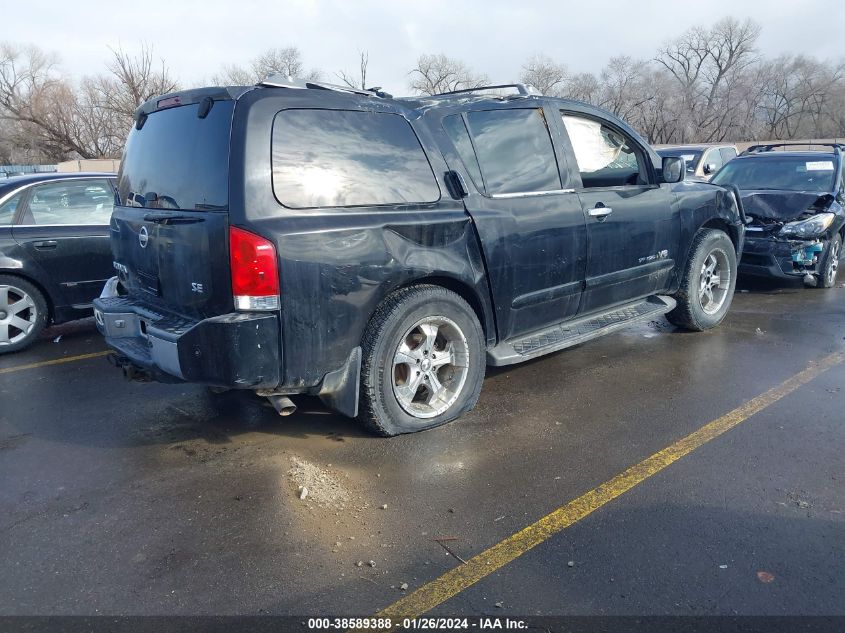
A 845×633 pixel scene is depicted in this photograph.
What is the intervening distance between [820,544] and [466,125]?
2.96 m

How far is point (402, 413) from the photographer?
402cm

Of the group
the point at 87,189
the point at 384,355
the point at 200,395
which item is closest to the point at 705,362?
the point at 384,355

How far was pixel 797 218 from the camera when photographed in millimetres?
8062

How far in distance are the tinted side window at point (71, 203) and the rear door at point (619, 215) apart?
4.52 metres

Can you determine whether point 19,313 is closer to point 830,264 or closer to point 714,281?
point 714,281

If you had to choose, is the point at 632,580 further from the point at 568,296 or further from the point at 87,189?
the point at 87,189

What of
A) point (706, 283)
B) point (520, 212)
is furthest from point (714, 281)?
point (520, 212)

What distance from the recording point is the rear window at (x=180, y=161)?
348 centimetres

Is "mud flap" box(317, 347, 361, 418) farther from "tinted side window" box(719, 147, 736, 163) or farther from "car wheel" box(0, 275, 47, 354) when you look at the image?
"tinted side window" box(719, 147, 736, 163)

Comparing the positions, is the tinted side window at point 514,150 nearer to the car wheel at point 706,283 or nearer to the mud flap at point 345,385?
the mud flap at point 345,385

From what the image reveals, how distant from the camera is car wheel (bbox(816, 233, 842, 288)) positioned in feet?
26.9

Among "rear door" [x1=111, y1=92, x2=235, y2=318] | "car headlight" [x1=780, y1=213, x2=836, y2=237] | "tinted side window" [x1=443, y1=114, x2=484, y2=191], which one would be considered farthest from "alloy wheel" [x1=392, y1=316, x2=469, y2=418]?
"car headlight" [x1=780, y1=213, x2=836, y2=237]

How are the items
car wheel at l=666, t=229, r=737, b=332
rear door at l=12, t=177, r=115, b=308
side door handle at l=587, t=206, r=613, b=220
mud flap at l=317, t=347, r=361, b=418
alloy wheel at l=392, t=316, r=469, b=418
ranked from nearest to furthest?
1. mud flap at l=317, t=347, r=361, b=418
2. alloy wheel at l=392, t=316, r=469, b=418
3. side door handle at l=587, t=206, r=613, b=220
4. car wheel at l=666, t=229, r=737, b=332
5. rear door at l=12, t=177, r=115, b=308

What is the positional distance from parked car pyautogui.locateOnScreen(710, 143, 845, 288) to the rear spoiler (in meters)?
6.60
